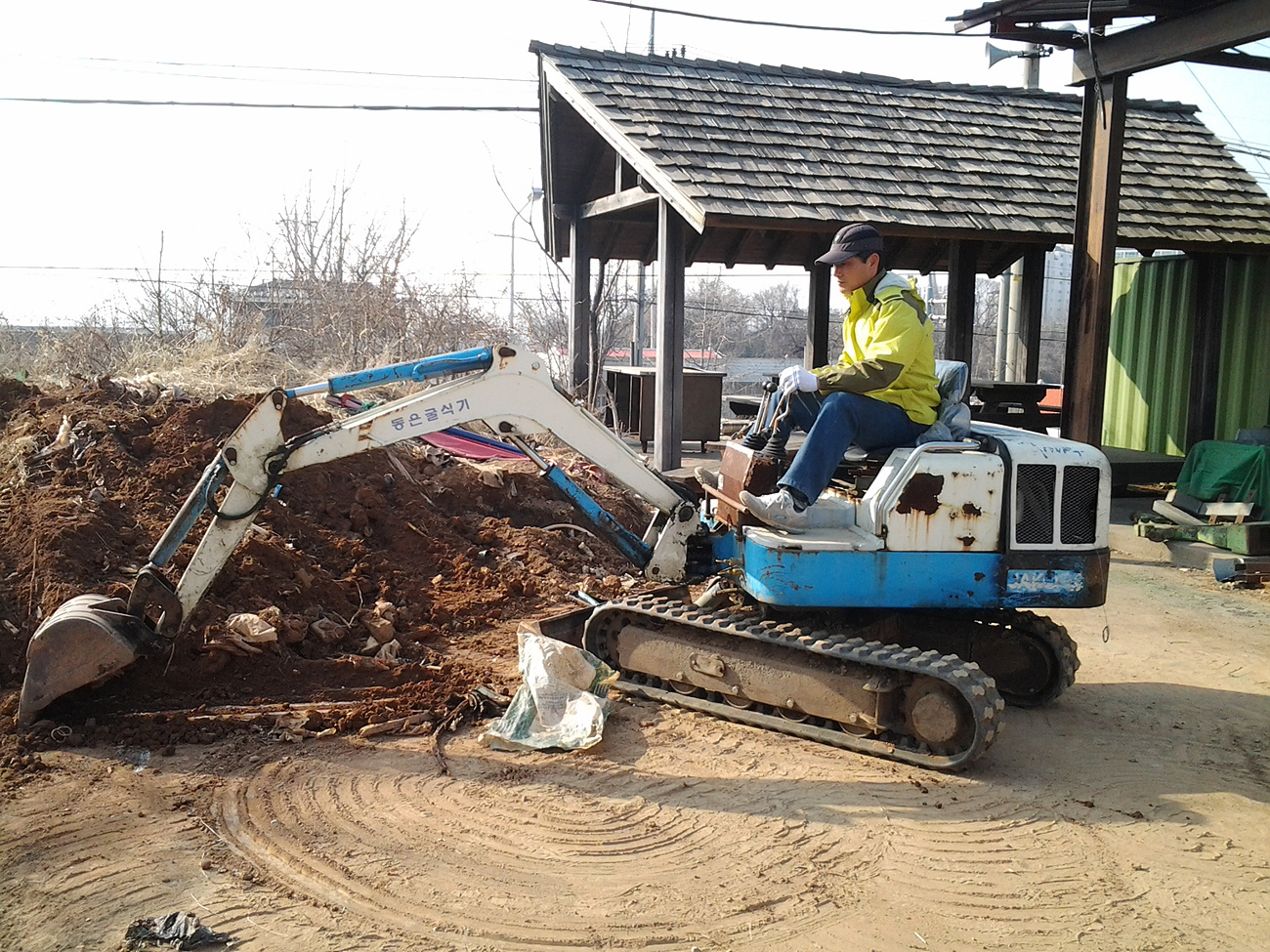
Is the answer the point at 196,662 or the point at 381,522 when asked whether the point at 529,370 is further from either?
the point at 381,522

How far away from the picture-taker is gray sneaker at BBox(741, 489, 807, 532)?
17.0 ft

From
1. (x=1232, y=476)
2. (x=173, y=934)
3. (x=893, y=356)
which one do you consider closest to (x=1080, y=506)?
(x=893, y=356)

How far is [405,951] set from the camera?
10.8 feet

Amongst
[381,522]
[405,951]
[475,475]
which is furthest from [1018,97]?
[405,951]

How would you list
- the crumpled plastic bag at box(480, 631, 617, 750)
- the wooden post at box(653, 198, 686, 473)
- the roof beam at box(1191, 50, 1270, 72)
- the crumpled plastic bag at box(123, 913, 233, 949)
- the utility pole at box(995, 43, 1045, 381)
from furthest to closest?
the utility pole at box(995, 43, 1045, 381)
the wooden post at box(653, 198, 686, 473)
the roof beam at box(1191, 50, 1270, 72)
the crumpled plastic bag at box(480, 631, 617, 750)
the crumpled plastic bag at box(123, 913, 233, 949)

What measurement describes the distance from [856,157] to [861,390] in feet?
23.1

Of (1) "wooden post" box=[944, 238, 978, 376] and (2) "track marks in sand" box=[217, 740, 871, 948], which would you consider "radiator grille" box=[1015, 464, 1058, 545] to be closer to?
(2) "track marks in sand" box=[217, 740, 871, 948]

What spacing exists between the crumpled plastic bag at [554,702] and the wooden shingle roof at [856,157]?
538 cm

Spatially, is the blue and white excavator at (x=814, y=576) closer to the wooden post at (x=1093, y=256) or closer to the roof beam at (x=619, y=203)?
the wooden post at (x=1093, y=256)

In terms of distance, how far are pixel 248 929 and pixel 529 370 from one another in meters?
2.83

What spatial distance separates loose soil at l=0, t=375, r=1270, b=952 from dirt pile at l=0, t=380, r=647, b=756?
0.04m

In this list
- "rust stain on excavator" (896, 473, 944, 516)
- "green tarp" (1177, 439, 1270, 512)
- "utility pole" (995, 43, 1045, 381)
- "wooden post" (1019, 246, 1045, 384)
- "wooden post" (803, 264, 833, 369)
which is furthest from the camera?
"wooden post" (803, 264, 833, 369)

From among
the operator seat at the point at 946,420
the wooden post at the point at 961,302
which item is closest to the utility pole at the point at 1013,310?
the wooden post at the point at 961,302

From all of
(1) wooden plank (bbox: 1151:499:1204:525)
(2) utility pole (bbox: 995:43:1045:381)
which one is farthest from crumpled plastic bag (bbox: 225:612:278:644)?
(2) utility pole (bbox: 995:43:1045:381)
